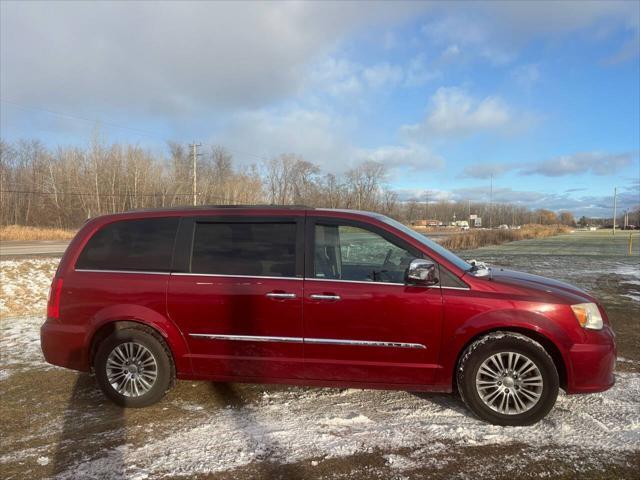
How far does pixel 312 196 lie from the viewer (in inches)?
2820

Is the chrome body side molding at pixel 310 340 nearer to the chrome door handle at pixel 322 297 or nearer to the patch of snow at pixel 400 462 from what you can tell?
the chrome door handle at pixel 322 297

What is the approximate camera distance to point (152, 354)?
4070mm

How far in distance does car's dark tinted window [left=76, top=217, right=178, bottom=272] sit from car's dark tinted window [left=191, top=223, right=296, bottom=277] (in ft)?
1.00

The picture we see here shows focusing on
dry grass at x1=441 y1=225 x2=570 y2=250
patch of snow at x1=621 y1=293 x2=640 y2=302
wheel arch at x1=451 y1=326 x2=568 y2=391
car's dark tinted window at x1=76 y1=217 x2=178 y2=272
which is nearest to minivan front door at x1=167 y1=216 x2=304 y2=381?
car's dark tinted window at x1=76 y1=217 x2=178 y2=272

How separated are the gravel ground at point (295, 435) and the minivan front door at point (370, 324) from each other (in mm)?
415

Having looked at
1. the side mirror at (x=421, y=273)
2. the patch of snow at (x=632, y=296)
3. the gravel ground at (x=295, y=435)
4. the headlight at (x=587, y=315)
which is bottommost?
the gravel ground at (x=295, y=435)

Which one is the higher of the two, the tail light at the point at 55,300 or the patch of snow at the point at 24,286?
the tail light at the point at 55,300

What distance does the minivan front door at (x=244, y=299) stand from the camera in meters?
3.88

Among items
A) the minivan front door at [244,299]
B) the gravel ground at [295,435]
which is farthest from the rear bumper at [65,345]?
the minivan front door at [244,299]

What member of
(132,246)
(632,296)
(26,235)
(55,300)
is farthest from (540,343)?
(26,235)

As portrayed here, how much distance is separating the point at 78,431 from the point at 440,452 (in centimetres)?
298

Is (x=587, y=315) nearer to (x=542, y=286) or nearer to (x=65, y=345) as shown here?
(x=542, y=286)

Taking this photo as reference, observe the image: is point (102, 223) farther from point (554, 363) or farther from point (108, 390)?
point (554, 363)

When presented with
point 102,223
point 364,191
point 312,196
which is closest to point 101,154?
point 312,196
